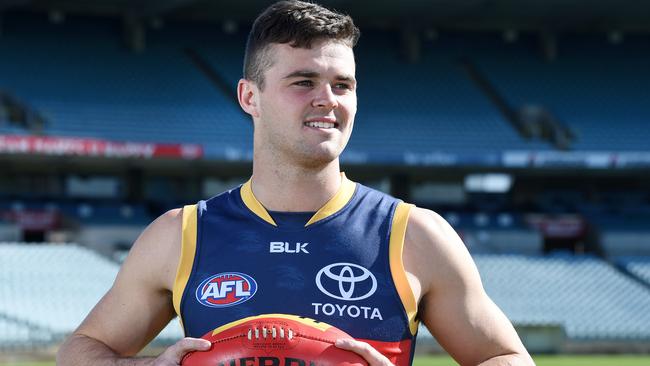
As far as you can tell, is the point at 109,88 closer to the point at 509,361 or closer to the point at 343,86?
the point at 343,86

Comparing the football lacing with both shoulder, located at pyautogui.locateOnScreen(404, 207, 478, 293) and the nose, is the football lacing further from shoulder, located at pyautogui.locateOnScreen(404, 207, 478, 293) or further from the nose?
the nose

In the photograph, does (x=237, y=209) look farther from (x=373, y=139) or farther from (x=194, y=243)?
(x=373, y=139)

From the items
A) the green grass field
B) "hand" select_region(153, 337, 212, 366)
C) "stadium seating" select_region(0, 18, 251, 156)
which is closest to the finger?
"hand" select_region(153, 337, 212, 366)

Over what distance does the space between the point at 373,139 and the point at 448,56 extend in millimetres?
5458

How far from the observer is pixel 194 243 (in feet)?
9.74

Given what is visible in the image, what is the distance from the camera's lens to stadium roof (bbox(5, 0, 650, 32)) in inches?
1179

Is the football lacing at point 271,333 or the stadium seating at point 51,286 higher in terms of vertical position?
the football lacing at point 271,333

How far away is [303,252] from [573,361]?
18500 mm

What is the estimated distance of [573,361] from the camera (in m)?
20.5

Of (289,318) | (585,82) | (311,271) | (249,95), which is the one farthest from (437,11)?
(289,318)

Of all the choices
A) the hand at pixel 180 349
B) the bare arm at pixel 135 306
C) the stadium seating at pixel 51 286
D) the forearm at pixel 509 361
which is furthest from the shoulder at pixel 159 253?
the stadium seating at pixel 51 286

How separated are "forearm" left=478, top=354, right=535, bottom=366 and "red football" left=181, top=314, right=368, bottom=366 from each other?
14.8 inches

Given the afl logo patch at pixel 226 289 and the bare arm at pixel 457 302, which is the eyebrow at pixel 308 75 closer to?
the bare arm at pixel 457 302

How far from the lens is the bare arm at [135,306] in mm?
3008
